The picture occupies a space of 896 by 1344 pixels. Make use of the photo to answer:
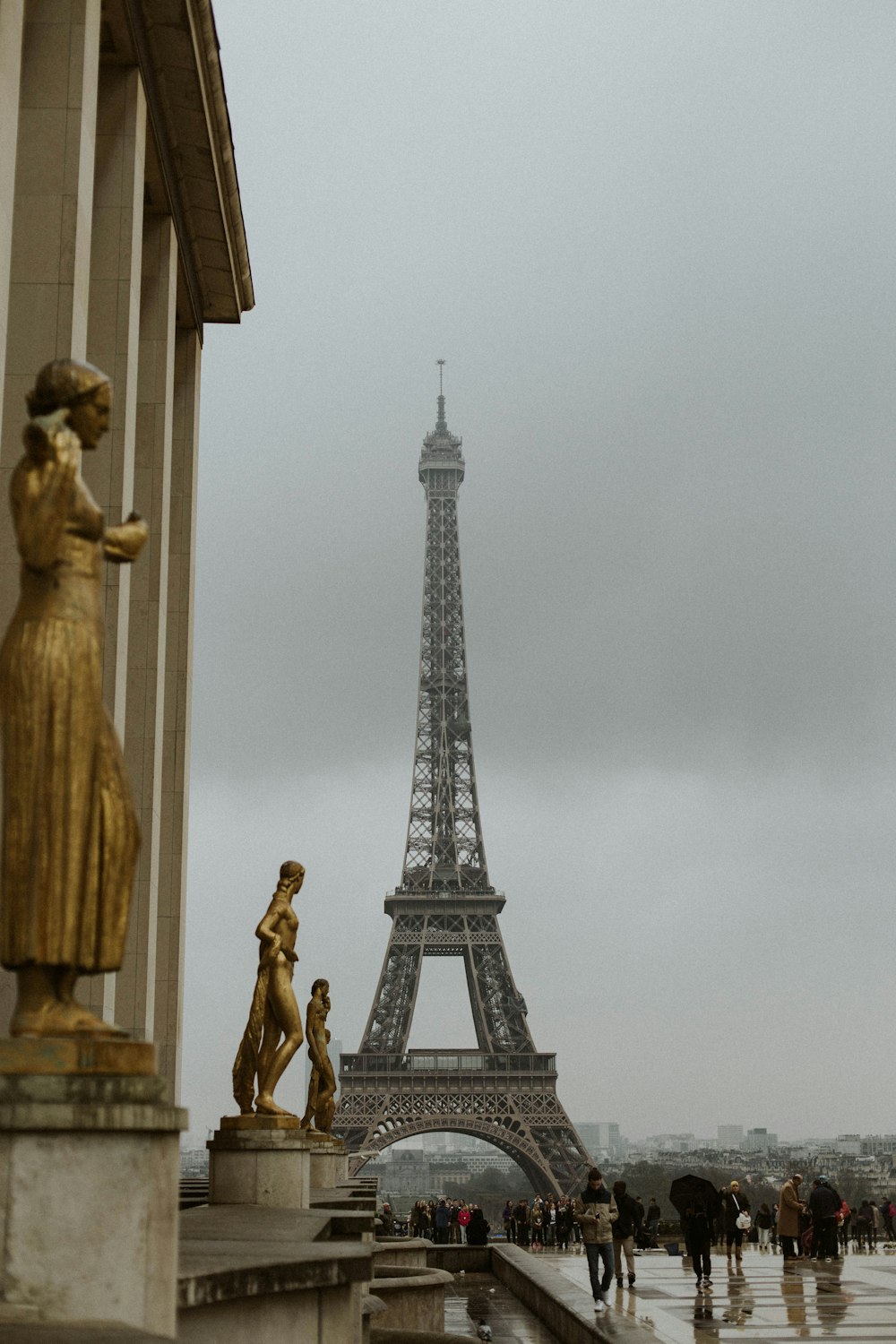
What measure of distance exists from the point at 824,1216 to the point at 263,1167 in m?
14.8

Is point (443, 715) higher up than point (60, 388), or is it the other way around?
point (443, 715)

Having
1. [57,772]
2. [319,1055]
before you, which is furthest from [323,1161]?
[57,772]

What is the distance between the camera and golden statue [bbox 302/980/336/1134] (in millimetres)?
23984

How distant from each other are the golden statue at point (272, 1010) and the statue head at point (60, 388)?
10.2m

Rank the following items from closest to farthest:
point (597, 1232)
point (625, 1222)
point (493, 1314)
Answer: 1. point (597, 1232)
2. point (493, 1314)
3. point (625, 1222)

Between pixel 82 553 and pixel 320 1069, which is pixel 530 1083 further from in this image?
pixel 82 553

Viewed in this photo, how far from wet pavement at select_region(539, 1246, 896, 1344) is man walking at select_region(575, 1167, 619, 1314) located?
1.10 feet

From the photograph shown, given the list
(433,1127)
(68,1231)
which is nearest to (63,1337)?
(68,1231)

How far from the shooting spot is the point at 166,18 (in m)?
18.1

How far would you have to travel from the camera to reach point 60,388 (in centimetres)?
668

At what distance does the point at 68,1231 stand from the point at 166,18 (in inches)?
608

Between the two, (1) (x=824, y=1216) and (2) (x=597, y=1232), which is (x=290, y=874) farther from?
(1) (x=824, y=1216)

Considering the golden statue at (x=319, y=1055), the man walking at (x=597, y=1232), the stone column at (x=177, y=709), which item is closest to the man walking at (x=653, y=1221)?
the golden statue at (x=319, y=1055)

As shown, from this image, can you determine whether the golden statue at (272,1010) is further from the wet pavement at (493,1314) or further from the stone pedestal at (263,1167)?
the wet pavement at (493,1314)
